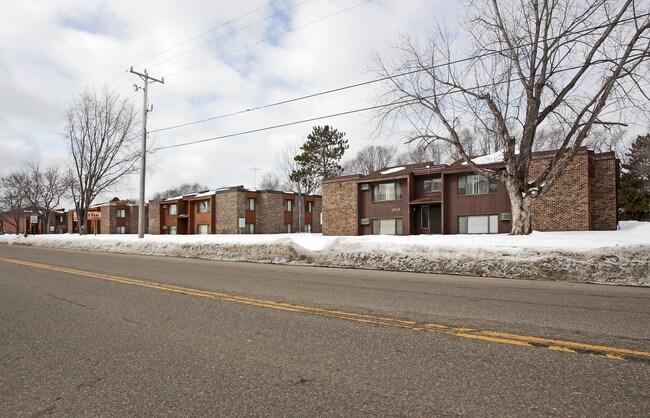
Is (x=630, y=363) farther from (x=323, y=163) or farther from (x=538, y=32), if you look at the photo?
(x=323, y=163)

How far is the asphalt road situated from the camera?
297 cm

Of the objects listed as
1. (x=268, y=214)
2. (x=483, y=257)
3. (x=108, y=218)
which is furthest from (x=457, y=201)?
(x=108, y=218)

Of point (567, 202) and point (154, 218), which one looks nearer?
Answer: point (567, 202)

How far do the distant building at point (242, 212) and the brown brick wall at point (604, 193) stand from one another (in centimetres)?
3198

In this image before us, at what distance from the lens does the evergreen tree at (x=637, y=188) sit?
49.9 metres

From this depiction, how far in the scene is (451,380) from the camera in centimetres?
332

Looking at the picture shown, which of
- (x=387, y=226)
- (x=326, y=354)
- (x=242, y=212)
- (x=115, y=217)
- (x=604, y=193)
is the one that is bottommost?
(x=326, y=354)

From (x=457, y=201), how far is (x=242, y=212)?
25.6m

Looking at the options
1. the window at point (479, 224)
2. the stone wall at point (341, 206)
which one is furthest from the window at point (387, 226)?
the window at point (479, 224)

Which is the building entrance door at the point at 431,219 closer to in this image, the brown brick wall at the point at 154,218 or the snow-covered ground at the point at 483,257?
the snow-covered ground at the point at 483,257

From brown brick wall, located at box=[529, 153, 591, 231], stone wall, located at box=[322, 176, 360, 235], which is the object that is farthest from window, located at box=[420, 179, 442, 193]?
brown brick wall, located at box=[529, 153, 591, 231]

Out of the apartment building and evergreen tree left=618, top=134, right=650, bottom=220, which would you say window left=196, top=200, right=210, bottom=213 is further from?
evergreen tree left=618, top=134, right=650, bottom=220

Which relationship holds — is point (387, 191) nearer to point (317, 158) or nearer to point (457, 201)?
point (457, 201)

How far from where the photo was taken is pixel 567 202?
2619 centimetres
